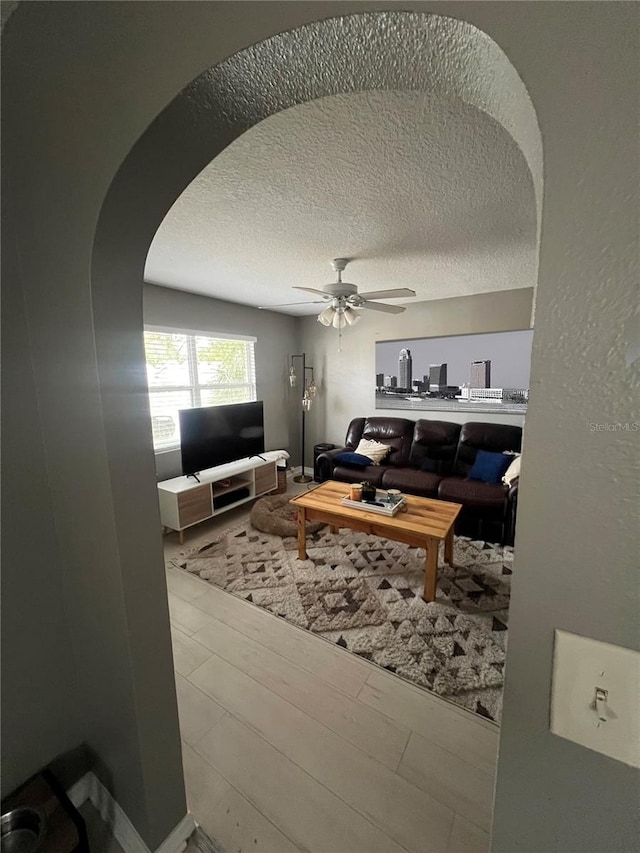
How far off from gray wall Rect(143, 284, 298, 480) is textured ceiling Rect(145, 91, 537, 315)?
382 millimetres

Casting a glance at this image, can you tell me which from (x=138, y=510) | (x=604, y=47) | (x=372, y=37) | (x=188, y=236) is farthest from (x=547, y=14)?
(x=188, y=236)

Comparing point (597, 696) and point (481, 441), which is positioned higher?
point (597, 696)

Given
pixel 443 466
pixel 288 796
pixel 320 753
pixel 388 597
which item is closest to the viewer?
pixel 288 796

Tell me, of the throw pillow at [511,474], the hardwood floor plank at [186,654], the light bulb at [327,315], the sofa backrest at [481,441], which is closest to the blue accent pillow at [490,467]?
the throw pillow at [511,474]

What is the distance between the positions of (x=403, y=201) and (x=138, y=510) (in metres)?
1.87

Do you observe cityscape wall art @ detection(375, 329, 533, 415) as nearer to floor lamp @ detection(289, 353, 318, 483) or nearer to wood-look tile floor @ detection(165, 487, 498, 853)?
floor lamp @ detection(289, 353, 318, 483)

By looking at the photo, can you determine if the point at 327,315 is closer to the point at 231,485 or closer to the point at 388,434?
the point at 388,434

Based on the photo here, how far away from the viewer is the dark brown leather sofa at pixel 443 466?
9.94ft

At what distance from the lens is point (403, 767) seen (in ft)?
4.37

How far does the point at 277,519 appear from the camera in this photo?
330cm

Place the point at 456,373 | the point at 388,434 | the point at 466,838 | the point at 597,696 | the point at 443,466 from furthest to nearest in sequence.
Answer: the point at 388,434 → the point at 456,373 → the point at 443,466 → the point at 466,838 → the point at 597,696

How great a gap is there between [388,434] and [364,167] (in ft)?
10.4

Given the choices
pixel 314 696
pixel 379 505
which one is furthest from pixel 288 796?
pixel 379 505

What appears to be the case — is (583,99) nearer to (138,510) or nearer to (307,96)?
(307,96)
